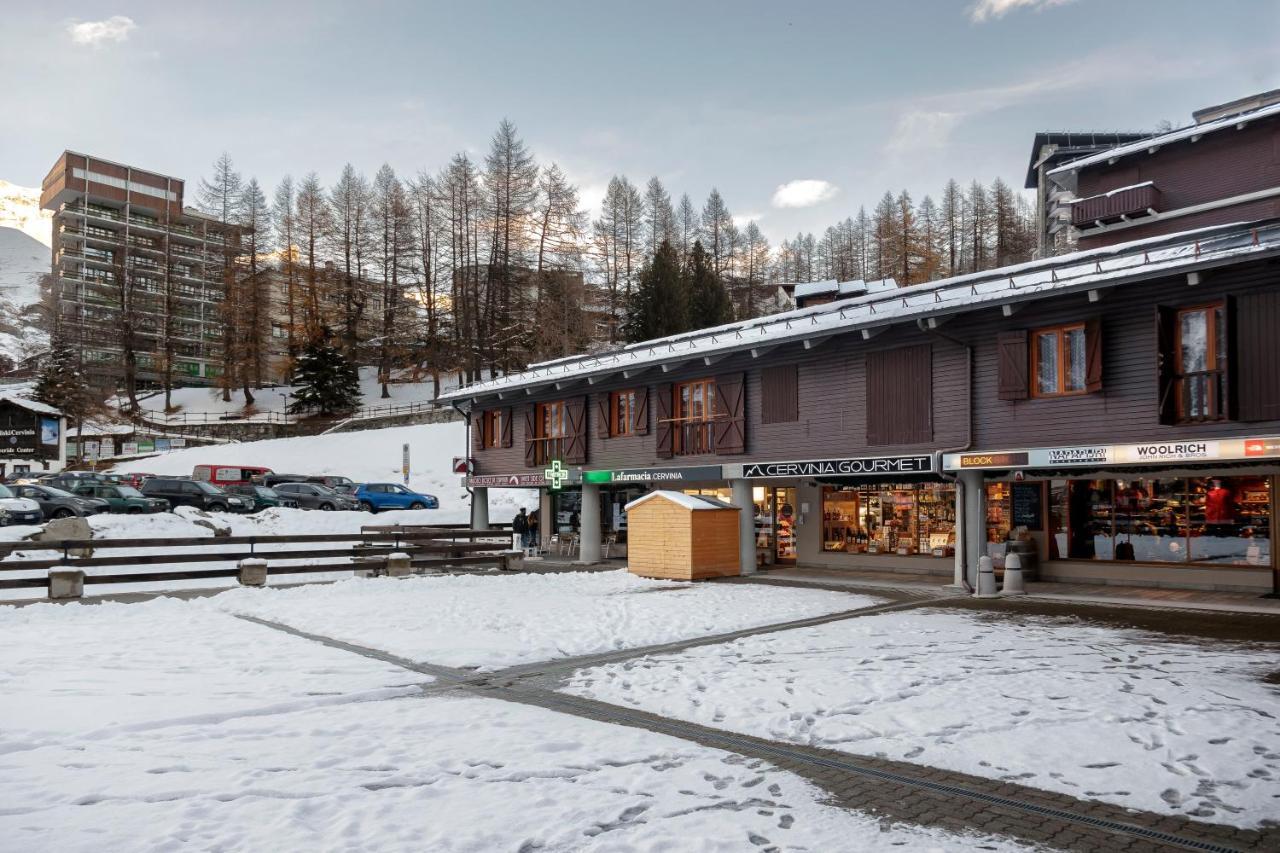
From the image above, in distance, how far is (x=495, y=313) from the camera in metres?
66.9

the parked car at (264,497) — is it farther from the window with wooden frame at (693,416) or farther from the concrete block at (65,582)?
the concrete block at (65,582)

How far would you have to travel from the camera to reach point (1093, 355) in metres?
17.7

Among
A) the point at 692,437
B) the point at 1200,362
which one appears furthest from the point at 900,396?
the point at 692,437

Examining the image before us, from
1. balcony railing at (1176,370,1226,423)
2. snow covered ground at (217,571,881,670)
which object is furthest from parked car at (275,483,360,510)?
balcony railing at (1176,370,1226,423)

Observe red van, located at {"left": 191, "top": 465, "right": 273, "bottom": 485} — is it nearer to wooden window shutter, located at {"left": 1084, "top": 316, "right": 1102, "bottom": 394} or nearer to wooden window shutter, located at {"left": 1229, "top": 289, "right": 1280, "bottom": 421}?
wooden window shutter, located at {"left": 1084, "top": 316, "right": 1102, "bottom": 394}

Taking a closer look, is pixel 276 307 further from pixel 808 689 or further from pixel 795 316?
pixel 808 689

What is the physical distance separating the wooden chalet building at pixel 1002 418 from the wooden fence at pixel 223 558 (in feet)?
18.6

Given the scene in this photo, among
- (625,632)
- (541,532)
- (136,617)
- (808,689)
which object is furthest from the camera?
(541,532)

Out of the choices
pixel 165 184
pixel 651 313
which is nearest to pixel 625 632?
pixel 651 313

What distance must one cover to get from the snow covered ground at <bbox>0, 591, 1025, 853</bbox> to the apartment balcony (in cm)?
3022

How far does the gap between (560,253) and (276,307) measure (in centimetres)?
2904

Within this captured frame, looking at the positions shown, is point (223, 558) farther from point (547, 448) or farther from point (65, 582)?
point (547, 448)

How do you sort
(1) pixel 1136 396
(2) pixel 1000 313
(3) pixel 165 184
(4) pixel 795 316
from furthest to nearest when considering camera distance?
(3) pixel 165 184 < (4) pixel 795 316 < (2) pixel 1000 313 < (1) pixel 1136 396

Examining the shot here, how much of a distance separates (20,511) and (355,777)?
30560 millimetres
